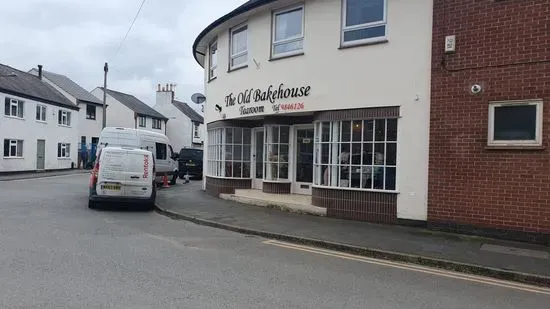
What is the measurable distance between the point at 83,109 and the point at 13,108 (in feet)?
41.7

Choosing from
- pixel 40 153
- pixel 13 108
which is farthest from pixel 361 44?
pixel 40 153

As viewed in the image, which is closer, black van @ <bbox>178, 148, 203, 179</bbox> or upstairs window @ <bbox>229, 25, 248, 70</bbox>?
upstairs window @ <bbox>229, 25, 248, 70</bbox>

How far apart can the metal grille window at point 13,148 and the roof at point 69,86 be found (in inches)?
440

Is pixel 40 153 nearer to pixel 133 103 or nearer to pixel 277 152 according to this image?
pixel 133 103

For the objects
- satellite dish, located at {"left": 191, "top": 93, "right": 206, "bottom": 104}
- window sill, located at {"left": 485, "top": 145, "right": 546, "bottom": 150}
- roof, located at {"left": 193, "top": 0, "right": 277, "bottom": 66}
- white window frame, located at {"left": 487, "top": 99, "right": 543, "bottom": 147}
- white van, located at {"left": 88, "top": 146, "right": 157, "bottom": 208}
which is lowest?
white van, located at {"left": 88, "top": 146, "right": 157, "bottom": 208}

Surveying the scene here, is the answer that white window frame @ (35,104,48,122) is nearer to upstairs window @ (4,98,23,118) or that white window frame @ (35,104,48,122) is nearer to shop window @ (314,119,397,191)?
upstairs window @ (4,98,23,118)

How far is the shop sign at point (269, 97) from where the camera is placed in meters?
12.7

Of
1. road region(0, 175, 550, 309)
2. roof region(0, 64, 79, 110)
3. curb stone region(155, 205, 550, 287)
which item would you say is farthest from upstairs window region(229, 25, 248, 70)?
roof region(0, 64, 79, 110)

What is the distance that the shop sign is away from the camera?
41.7 feet

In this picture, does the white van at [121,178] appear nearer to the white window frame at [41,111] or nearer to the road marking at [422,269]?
the road marking at [422,269]

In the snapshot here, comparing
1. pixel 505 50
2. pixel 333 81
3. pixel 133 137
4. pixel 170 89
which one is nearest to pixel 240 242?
pixel 333 81

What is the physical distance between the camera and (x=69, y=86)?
43.8 m

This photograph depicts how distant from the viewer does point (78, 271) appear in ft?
20.9

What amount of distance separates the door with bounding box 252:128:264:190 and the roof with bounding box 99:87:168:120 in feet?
127
